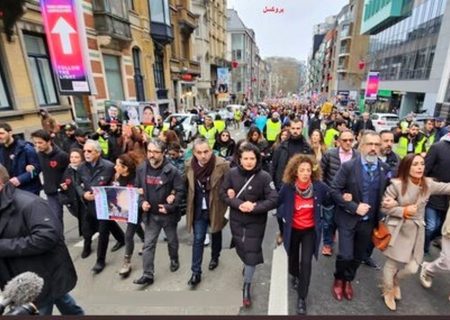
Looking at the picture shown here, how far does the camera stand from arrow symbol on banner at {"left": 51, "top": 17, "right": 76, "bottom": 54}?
761 centimetres

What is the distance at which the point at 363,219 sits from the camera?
10.0ft

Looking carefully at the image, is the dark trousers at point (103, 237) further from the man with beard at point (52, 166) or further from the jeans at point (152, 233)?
the man with beard at point (52, 166)

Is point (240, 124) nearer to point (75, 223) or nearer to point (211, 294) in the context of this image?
point (75, 223)

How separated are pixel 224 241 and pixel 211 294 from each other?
4.49 feet

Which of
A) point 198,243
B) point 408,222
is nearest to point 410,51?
point 408,222

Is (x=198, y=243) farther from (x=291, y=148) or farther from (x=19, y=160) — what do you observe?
(x=19, y=160)

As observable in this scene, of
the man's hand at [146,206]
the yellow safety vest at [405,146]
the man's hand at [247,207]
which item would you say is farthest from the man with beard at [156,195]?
the yellow safety vest at [405,146]

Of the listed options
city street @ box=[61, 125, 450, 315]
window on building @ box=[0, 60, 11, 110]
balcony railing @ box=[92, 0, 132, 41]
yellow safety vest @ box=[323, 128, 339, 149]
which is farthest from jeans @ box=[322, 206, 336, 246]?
balcony railing @ box=[92, 0, 132, 41]

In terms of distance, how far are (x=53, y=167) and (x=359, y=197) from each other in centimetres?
437

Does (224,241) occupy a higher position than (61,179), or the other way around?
(61,179)

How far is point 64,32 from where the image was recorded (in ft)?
Result: 25.1

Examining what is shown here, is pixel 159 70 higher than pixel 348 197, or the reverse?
pixel 159 70

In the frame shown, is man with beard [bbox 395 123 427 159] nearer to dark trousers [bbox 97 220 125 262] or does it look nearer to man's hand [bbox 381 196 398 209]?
man's hand [bbox 381 196 398 209]

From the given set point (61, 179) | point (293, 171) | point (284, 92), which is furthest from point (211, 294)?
point (284, 92)
